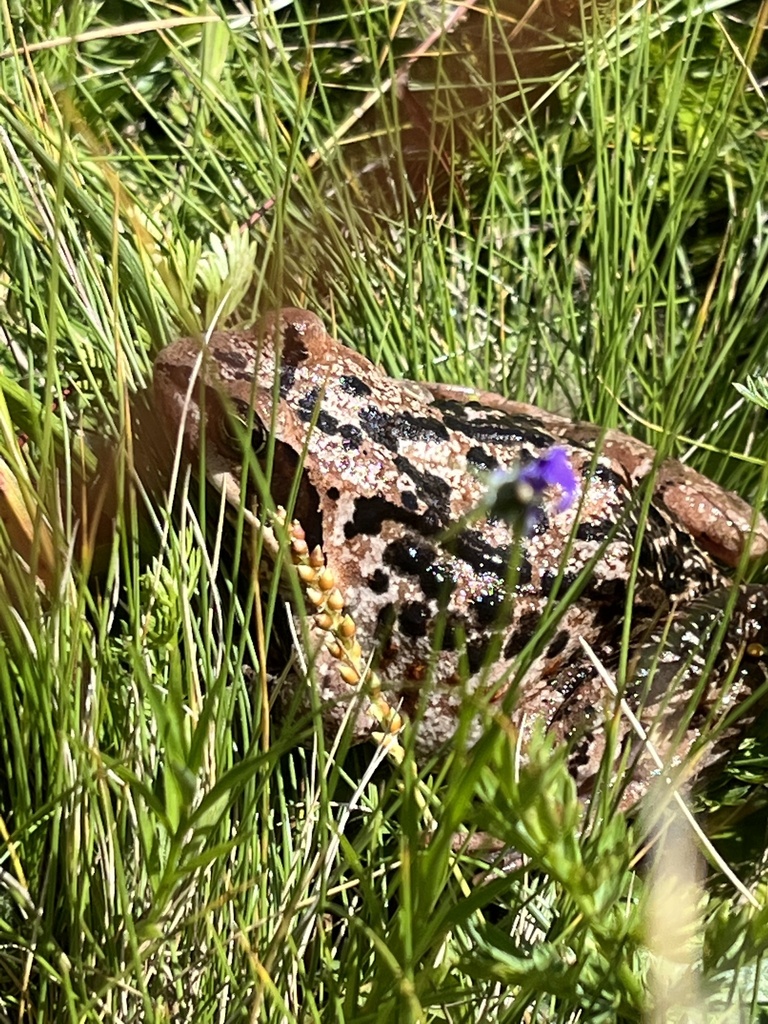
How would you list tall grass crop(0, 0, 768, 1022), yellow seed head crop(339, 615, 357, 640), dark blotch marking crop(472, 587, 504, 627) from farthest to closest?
dark blotch marking crop(472, 587, 504, 627) → yellow seed head crop(339, 615, 357, 640) → tall grass crop(0, 0, 768, 1022)

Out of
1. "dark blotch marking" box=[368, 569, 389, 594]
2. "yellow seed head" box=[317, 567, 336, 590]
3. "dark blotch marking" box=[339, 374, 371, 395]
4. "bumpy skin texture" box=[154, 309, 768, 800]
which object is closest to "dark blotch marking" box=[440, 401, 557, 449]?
"bumpy skin texture" box=[154, 309, 768, 800]

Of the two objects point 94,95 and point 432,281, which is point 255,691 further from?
point 94,95

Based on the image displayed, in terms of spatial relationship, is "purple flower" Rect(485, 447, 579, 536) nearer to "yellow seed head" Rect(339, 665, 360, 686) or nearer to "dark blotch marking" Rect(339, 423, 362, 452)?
"dark blotch marking" Rect(339, 423, 362, 452)

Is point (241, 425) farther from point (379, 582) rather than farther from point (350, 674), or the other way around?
point (350, 674)

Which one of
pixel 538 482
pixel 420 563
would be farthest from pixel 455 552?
pixel 538 482

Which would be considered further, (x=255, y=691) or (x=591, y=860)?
(x=255, y=691)

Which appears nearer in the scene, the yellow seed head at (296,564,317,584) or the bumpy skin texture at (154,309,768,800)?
the yellow seed head at (296,564,317,584)

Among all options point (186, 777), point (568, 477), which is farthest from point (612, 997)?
point (568, 477)
